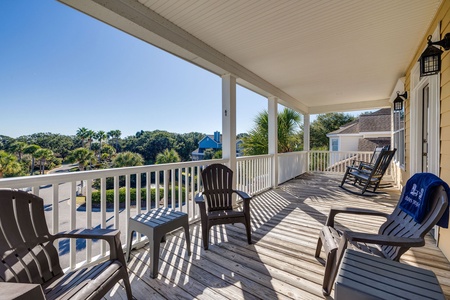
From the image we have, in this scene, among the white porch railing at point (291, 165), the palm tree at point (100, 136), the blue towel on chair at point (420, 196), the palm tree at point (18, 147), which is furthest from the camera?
the palm tree at point (100, 136)

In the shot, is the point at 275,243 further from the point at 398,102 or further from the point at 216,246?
the point at 398,102

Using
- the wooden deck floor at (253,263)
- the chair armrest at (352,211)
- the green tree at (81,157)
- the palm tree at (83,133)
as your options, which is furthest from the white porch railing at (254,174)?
the palm tree at (83,133)

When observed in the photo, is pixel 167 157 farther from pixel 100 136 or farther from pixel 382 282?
pixel 382 282

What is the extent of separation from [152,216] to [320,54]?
370cm

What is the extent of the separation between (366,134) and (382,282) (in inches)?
579

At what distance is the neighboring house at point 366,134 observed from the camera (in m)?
12.9

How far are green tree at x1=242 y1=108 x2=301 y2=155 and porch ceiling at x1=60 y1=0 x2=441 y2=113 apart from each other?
8.02ft

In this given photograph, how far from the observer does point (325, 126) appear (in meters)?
22.7

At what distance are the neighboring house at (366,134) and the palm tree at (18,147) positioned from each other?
16.5 metres

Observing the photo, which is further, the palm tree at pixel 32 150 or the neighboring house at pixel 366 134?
the neighboring house at pixel 366 134

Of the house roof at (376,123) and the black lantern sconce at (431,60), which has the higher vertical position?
the house roof at (376,123)

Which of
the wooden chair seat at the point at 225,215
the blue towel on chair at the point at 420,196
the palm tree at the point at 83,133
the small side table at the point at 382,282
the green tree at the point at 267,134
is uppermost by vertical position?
the palm tree at the point at 83,133

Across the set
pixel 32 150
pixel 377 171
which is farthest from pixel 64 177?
pixel 377 171

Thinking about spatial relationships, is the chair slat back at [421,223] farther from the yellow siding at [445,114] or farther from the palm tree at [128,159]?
the palm tree at [128,159]
